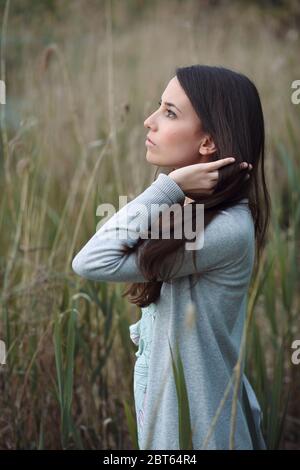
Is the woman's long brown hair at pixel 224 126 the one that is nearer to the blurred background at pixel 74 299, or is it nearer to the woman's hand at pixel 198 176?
the woman's hand at pixel 198 176

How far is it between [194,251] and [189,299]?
110mm

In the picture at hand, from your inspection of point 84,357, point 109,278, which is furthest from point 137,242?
point 84,357

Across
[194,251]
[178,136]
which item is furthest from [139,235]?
[178,136]

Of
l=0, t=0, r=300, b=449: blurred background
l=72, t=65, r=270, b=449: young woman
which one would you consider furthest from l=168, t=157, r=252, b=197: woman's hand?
l=0, t=0, r=300, b=449: blurred background

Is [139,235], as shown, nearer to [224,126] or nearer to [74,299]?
[224,126]

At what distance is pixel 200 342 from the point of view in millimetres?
1330

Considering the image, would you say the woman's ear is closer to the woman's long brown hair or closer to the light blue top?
the woman's long brown hair

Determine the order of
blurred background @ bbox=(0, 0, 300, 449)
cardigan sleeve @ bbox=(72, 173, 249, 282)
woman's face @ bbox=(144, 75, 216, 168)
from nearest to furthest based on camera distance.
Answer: cardigan sleeve @ bbox=(72, 173, 249, 282) < woman's face @ bbox=(144, 75, 216, 168) < blurred background @ bbox=(0, 0, 300, 449)

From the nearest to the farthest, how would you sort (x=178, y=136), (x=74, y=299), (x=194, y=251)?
(x=194, y=251) < (x=178, y=136) < (x=74, y=299)

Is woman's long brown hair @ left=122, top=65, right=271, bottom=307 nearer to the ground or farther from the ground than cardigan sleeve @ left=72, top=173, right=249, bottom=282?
farther from the ground

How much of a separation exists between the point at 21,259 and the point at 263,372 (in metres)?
0.77

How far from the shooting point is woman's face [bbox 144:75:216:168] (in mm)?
1390

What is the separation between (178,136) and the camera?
1.39m

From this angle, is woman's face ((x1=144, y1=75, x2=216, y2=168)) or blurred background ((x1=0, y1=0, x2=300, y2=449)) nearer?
woman's face ((x1=144, y1=75, x2=216, y2=168))
